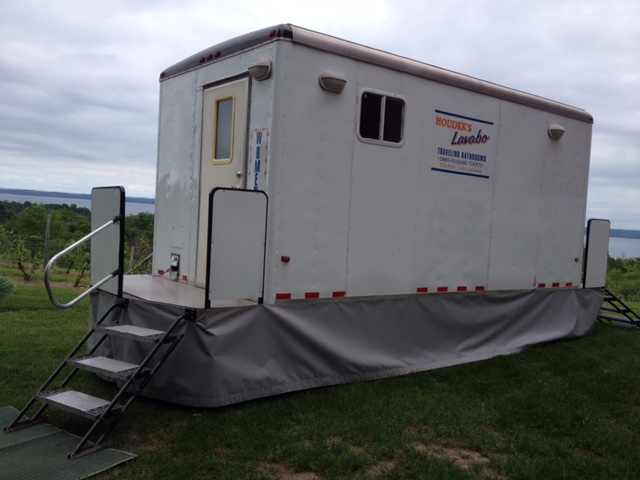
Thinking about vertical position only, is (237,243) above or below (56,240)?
above

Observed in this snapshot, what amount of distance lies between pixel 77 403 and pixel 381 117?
3.38 meters

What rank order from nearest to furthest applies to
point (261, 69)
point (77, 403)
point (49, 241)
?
point (77, 403)
point (261, 69)
point (49, 241)

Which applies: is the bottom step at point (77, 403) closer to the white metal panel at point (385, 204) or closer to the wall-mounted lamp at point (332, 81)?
the white metal panel at point (385, 204)

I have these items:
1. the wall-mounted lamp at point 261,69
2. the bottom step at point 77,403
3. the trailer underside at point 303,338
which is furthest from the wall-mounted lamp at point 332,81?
the bottom step at point 77,403

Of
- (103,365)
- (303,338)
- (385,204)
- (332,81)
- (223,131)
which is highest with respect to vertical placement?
(332,81)

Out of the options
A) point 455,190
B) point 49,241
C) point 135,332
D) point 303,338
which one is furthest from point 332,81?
point 49,241

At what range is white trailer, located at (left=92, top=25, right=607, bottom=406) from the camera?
15.2 feet

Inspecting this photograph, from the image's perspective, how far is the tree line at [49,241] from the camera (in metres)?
12.3

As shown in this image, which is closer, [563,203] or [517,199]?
[517,199]

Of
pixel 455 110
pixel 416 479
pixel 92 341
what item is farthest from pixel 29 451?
pixel 455 110

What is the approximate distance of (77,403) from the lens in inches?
161

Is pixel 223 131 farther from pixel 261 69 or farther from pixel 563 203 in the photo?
pixel 563 203

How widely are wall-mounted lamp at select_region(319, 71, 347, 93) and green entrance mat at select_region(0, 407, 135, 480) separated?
312 centimetres

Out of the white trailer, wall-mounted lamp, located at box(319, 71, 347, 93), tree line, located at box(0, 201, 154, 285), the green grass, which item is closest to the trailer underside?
the white trailer
